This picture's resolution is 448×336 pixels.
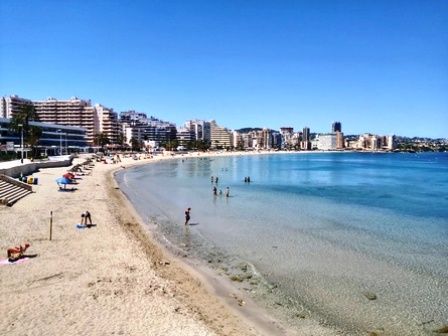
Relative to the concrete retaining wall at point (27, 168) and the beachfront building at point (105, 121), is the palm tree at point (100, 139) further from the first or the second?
the concrete retaining wall at point (27, 168)

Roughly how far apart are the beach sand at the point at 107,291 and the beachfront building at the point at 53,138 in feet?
229

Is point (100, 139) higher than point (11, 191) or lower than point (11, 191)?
higher

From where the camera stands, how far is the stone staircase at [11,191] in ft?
88.4

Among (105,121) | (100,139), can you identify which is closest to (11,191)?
(100,139)

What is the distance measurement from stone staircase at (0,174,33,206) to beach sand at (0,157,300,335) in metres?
5.05

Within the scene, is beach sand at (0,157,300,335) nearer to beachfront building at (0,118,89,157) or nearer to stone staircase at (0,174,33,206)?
stone staircase at (0,174,33,206)

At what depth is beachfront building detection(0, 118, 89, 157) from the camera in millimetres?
93938

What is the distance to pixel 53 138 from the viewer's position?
116188 millimetres

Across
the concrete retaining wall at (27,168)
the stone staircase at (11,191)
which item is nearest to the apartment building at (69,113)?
the concrete retaining wall at (27,168)

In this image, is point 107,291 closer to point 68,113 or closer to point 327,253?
point 327,253

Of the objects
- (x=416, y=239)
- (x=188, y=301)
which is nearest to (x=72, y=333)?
(x=188, y=301)

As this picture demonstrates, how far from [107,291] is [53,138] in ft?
376

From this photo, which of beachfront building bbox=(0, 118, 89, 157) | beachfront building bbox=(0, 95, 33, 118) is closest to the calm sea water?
beachfront building bbox=(0, 118, 89, 157)

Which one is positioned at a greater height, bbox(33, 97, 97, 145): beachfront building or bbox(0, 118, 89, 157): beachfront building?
bbox(33, 97, 97, 145): beachfront building
